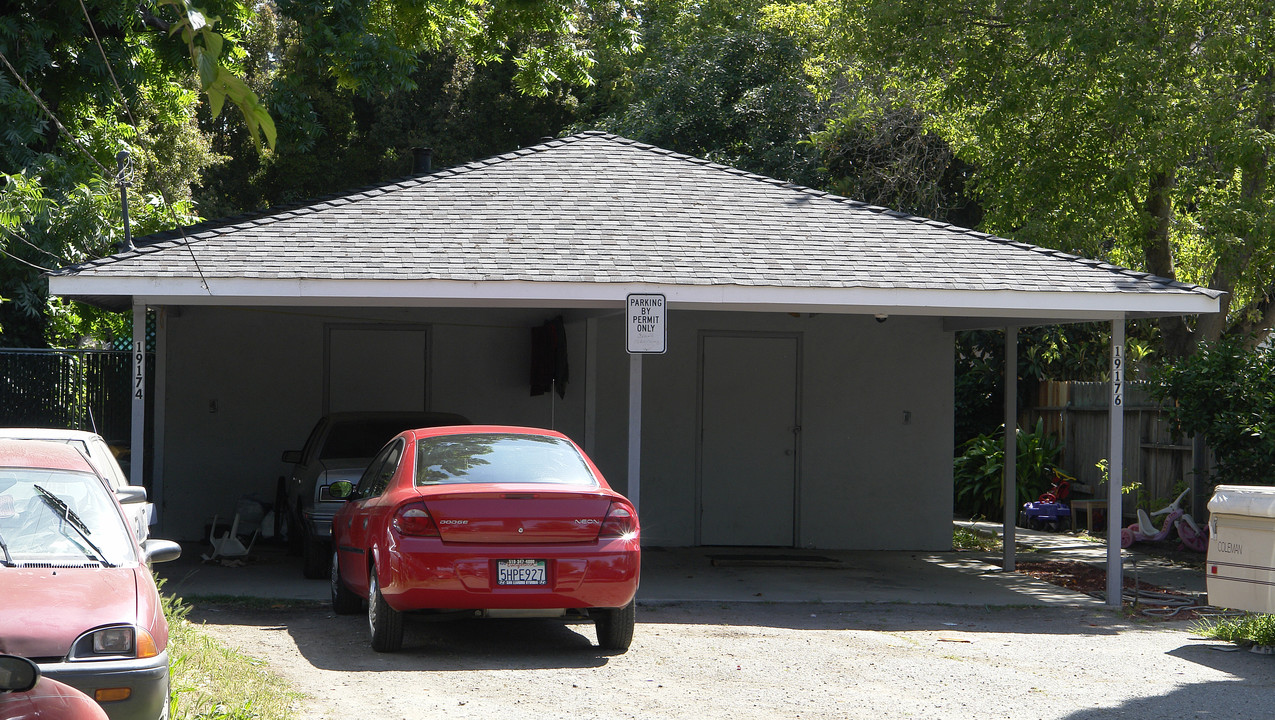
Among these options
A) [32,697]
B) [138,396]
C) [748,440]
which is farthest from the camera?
[748,440]

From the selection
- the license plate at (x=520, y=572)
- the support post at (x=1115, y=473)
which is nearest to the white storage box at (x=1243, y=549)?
the support post at (x=1115, y=473)

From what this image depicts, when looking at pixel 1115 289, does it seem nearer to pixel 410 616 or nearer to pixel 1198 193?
pixel 1198 193

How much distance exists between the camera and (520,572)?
7.59m

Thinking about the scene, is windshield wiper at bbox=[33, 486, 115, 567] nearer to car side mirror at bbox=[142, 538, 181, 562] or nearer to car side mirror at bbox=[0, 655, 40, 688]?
car side mirror at bbox=[142, 538, 181, 562]

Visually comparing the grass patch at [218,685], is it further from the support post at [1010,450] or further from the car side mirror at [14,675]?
the support post at [1010,450]

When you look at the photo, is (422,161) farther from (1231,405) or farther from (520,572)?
(1231,405)

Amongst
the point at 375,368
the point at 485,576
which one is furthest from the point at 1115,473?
the point at 375,368

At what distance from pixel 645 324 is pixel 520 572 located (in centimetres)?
300

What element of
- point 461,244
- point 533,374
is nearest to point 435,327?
point 533,374

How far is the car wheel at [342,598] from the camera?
9.39m

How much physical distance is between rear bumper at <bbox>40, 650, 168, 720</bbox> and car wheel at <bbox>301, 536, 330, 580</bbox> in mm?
6297

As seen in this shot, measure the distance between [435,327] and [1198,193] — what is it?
933 cm

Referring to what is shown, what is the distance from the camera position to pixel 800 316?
14734 millimetres

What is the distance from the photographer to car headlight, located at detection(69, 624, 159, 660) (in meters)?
4.86
